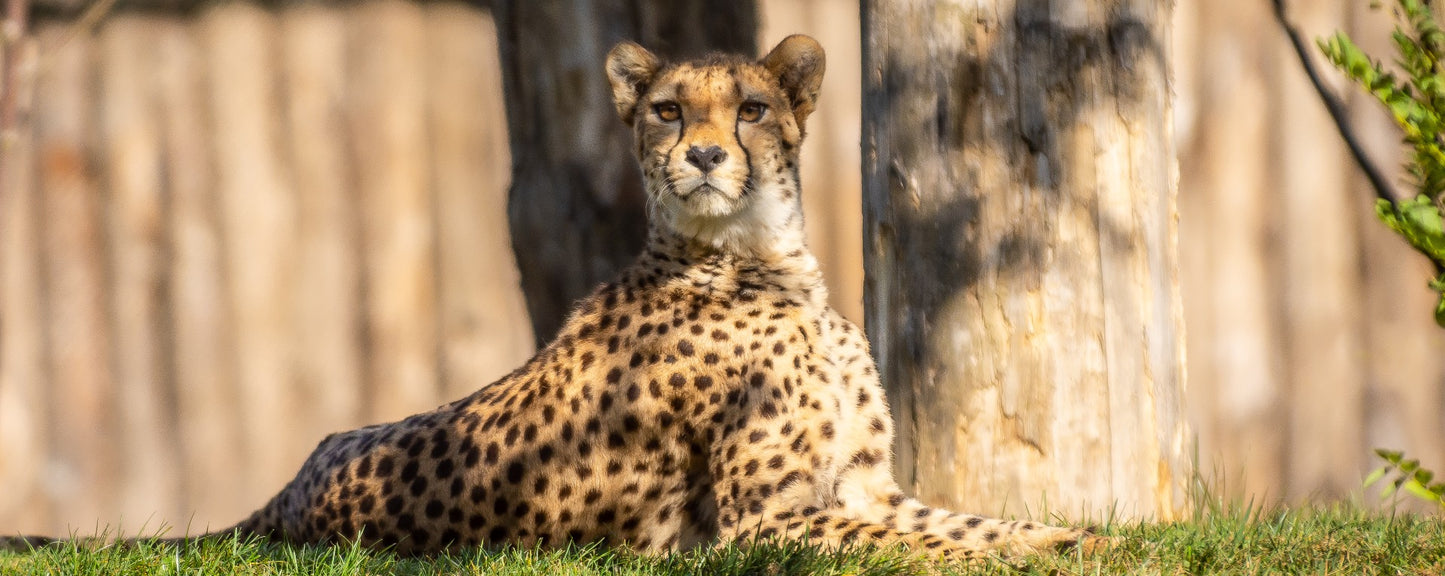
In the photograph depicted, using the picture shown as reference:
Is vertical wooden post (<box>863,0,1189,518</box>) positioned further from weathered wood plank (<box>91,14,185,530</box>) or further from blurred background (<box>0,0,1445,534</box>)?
weathered wood plank (<box>91,14,185,530</box>)

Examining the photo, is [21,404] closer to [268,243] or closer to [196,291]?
[196,291]

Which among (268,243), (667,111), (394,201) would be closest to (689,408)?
(667,111)

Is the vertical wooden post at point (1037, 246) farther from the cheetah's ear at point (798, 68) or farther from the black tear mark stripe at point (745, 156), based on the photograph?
the black tear mark stripe at point (745, 156)

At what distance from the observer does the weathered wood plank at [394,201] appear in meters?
4.88

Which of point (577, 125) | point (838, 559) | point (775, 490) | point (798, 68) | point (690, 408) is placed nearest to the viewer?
point (838, 559)

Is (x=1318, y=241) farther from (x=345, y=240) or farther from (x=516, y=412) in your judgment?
(x=345, y=240)

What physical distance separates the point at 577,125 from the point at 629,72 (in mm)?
918

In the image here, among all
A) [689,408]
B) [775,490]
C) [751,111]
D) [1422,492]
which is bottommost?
[1422,492]

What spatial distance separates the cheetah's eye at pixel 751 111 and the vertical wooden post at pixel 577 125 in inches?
45.9

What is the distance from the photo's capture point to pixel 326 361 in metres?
4.87

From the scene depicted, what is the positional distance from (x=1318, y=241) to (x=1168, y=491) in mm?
1829

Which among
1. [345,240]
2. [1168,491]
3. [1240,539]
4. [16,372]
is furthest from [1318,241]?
[16,372]

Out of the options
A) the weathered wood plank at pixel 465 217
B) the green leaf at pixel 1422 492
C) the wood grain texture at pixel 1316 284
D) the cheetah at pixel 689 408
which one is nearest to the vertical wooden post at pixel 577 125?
the weathered wood plank at pixel 465 217

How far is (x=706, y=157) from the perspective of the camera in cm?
322
